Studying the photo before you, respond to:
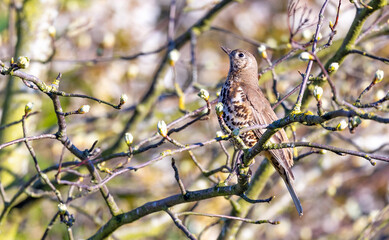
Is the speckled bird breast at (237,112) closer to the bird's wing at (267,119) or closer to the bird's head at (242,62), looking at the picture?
the bird's wing at (267,119)

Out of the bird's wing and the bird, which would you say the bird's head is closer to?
the bird

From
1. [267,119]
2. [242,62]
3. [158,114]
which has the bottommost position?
[267,119]

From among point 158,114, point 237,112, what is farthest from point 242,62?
point 158,114

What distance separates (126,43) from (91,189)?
5.68 m

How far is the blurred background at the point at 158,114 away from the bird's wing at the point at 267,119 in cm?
42

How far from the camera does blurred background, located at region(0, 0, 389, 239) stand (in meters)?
4.89

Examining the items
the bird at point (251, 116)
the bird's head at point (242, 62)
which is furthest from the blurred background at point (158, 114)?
the bird at point (251, 116)

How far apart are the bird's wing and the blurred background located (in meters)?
0.42

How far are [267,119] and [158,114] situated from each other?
1968 mm

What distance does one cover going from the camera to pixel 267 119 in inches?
146

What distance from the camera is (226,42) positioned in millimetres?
9109

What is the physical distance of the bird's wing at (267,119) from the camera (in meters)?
3.57

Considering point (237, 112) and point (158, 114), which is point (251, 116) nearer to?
point (237, 112)

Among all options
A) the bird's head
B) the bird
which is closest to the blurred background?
the bird's head
